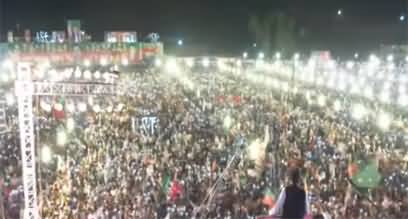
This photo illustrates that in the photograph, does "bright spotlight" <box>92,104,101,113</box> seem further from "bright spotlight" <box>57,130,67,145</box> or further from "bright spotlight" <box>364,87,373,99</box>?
"bright spotlight" <box>364,87,373,99</box>

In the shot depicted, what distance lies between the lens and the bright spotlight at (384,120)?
5.19 metres

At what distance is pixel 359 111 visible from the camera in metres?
5.39

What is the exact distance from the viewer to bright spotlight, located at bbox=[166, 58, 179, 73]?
14.9 feet

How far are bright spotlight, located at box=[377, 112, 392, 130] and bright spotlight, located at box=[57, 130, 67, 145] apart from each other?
10.4 feet

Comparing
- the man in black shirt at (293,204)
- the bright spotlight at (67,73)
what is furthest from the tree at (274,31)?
the man in black shirt at (293,204)

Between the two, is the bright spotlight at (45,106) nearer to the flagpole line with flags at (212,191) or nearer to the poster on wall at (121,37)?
the poster on wall at (121,37)

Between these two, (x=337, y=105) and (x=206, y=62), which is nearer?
(x=206, y=62)

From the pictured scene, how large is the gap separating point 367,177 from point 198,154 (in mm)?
1587

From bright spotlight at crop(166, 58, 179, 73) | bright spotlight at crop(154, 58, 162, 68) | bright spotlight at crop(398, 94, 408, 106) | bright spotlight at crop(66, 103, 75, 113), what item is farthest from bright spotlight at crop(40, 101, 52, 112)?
bright spotlight at crop(398, 94, 408, 106)

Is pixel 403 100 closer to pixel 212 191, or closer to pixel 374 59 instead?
pixel 374 59

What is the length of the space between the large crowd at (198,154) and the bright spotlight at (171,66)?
0.13m

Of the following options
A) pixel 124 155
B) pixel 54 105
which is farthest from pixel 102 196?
pixel 54 105

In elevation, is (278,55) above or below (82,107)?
above

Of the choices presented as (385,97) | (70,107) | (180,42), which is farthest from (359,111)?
(70,107)
